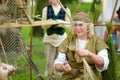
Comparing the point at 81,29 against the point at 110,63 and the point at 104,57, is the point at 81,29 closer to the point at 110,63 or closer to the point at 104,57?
the point at 104,57

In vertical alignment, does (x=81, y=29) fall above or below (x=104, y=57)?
above

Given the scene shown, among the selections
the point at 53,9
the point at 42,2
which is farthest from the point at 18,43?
the point at 42,2

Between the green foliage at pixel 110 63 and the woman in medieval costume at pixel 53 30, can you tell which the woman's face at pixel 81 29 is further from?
the woman in medieval costume at pixel 53 30

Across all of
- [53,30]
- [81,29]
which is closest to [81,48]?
[81,29]

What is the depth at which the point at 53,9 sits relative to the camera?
6359 mm

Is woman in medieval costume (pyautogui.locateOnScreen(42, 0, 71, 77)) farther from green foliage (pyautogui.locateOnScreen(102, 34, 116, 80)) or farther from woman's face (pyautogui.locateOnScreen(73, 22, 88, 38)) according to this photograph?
woman's face (pyautogui.locateOnScreen(73, 22, 88, 38))

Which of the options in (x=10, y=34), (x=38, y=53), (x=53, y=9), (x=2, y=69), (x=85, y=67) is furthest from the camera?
(x=38, y=53)

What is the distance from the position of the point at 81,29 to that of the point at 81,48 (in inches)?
7.1

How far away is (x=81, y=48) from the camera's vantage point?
4121 millimetres

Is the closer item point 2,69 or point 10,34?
point 2,69

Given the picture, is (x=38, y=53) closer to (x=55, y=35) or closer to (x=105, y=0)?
(x=105, y=0)

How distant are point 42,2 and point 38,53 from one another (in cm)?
154

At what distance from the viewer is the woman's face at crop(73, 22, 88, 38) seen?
414 centimetres

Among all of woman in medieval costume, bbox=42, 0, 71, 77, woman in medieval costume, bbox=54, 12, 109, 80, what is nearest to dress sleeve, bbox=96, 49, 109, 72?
woman in medieval costume, bbox=54, 12, 109, 80
